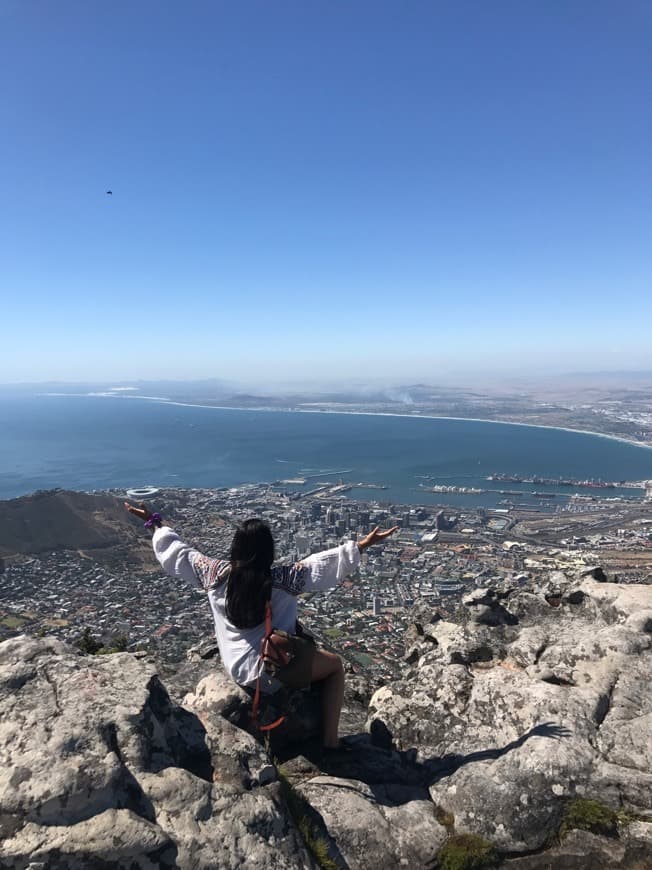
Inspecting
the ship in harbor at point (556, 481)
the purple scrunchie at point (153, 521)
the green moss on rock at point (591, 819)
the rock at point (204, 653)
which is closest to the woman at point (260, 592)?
the purple scrunchie at point (153, 521)

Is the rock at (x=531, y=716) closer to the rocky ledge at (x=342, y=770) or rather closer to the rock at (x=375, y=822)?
the rocky ledge at (x=342, y=770)

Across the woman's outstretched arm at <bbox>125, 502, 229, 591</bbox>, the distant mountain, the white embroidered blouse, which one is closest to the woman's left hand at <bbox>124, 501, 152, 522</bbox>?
the woman's outstretched arm at <bbox>125, 502, 229, 591</bbox>

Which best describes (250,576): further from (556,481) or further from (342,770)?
(556,481)

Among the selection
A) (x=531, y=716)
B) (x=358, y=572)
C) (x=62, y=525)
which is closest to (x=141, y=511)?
(x=531, y=716)

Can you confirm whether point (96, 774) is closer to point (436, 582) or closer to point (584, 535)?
point (436, 582)

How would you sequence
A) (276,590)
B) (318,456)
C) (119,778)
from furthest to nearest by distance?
(318,456) < (276,590) < (119,778)

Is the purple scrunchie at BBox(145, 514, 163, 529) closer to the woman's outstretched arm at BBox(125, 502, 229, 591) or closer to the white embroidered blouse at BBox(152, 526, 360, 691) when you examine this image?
the woman's outstretched arm at BBox(125, 502, 229, 591)
